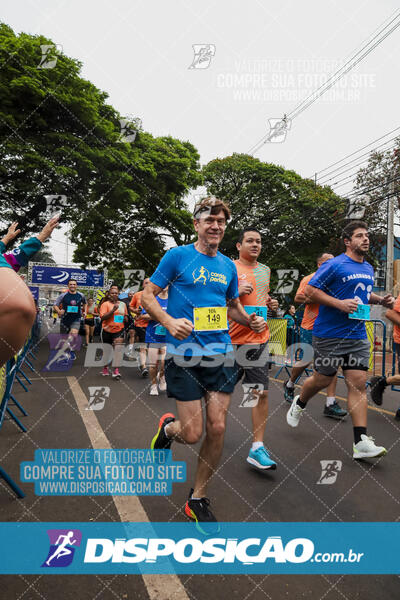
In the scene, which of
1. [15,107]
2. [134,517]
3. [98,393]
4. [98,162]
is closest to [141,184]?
[98,162]

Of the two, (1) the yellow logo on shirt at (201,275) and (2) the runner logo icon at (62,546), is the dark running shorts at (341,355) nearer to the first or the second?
(1) the yellow logo on shirt at (201,275)

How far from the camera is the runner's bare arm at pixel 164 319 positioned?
2.50 m

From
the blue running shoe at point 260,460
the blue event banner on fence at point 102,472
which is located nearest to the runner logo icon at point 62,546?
the blue event banner on fence at point 102,472

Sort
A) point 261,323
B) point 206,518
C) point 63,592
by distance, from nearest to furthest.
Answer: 1. point 63,592
2. point 206,518
3. point 261,323

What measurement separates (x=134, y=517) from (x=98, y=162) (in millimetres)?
17047

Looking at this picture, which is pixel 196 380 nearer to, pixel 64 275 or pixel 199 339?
pixel 199 339

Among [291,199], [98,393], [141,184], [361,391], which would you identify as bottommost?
[98,393]

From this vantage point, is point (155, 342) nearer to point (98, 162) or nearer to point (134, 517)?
point (134, 517)

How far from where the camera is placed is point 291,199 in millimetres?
31047

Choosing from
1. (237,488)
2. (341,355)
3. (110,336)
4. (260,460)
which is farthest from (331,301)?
(110,336)

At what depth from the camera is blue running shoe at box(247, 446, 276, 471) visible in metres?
3.46

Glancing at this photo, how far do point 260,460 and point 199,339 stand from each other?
1.39m

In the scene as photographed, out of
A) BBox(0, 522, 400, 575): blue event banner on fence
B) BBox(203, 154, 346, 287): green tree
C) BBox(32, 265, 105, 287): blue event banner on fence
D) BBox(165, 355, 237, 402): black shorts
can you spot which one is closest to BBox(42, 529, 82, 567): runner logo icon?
BBox(0, 522, 400, 575): blue event banner on fence

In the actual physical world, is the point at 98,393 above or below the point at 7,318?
below
